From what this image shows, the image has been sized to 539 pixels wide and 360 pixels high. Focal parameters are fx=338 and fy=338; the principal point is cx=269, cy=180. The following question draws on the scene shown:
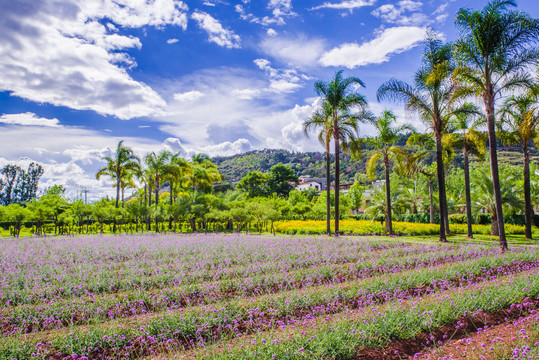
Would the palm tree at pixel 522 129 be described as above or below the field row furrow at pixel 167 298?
above

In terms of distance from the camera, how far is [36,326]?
7.09 m

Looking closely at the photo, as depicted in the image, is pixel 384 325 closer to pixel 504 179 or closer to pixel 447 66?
pixel 447 66

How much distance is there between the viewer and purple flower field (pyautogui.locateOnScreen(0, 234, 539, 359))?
545cm

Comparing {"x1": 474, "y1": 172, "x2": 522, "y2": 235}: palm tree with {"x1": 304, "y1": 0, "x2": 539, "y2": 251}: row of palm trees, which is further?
{"x1": 474, "y1": 172, "x2": 522, "y2": 235}: palm tree

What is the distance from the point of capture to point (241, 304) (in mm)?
7652

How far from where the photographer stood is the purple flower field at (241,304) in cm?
545

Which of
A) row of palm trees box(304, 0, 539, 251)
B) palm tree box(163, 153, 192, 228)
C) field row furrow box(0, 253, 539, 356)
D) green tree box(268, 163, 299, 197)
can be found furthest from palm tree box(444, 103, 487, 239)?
green tree box(268, 163, 299, 197)

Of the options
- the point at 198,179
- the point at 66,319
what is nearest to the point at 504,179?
the point at 66,319

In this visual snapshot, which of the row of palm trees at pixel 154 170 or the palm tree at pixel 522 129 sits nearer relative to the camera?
the palm tree at pixel 522 129

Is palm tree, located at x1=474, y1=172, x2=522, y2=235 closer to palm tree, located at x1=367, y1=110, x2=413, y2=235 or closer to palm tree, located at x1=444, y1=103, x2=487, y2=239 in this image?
palm tree, located at x1=444, y1=103, x2=487, y2=239

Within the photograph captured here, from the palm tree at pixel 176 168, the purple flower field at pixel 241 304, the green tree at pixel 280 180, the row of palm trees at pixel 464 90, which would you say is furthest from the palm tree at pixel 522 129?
the green tree at pixel 280 180

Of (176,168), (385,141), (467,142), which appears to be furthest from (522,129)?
(176,168)

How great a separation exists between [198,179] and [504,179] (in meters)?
32.7

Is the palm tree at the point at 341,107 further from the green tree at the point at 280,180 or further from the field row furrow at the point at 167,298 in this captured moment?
the green tree at the point at 280,180
